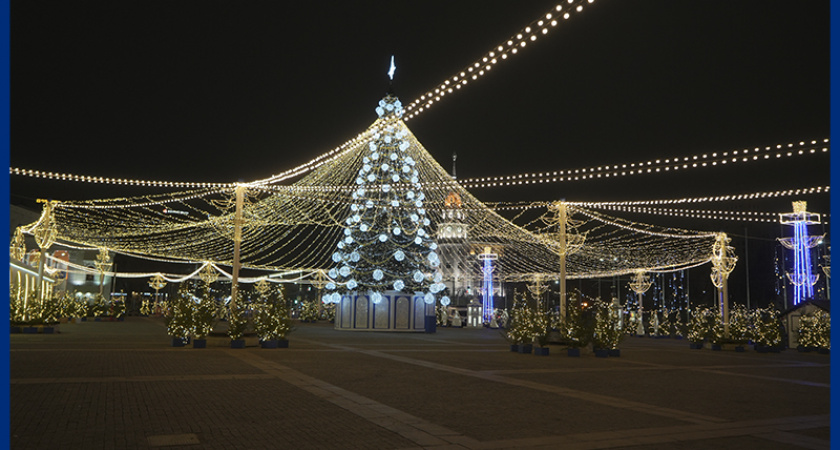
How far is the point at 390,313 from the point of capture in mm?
34094

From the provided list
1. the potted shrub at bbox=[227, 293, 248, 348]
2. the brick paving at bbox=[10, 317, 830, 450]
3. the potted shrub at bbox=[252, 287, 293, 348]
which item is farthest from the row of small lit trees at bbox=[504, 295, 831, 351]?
the potted shrub at bbox=[227, 293, 248, 348]

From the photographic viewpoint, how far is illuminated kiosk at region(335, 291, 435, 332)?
3400 cm

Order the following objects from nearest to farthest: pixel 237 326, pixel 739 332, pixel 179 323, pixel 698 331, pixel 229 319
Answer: pixel 179 323
pixel 237 326
pixel 229 319
pixel 739 332
pixel 698 331

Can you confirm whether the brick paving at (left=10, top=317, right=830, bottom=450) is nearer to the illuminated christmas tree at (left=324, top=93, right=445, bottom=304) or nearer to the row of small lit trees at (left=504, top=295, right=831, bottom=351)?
the row of small lit trees at (left=504, top=295, right=831, bottom=351)

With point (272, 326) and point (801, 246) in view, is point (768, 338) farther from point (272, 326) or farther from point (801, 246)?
point (272, 326)

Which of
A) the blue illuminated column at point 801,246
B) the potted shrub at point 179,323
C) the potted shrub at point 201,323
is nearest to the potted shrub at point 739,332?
the blue illuminated column at point 801,246

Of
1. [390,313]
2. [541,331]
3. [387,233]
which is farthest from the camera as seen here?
[390,313]

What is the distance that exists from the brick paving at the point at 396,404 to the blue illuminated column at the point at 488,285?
99.6ft

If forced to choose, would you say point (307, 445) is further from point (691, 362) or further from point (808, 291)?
point (808, 291)

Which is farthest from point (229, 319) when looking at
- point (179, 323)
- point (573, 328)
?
point (573, 328)

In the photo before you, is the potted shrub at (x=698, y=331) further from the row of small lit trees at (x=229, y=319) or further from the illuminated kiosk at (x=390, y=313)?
the row of small lit trees at (x=229, y=319)

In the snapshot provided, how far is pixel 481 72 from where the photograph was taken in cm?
1305

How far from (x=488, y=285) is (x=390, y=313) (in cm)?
1767

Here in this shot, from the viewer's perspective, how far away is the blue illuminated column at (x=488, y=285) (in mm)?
46594
